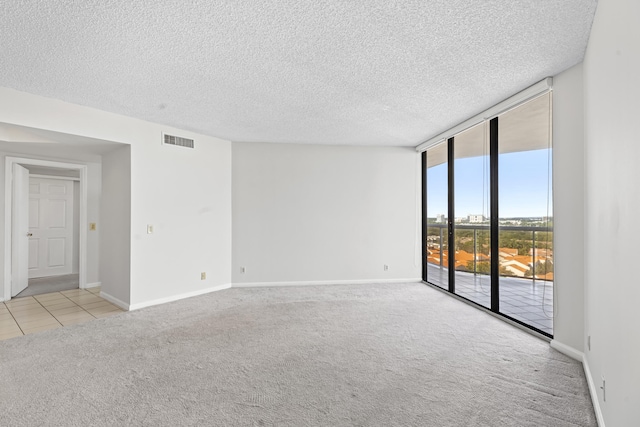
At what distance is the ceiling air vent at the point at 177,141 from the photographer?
434cm

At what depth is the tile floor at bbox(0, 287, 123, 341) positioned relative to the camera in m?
3.38

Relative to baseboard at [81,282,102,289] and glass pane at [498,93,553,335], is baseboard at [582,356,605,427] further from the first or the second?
baseboard at [81,282,102,289]

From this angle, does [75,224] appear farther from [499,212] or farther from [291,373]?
[499,212]

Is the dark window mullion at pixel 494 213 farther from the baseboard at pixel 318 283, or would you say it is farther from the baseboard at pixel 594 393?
the baseboard at pixel 318 283

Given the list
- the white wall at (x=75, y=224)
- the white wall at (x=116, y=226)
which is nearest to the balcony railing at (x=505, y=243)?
the white wall at (x=116, y=226)

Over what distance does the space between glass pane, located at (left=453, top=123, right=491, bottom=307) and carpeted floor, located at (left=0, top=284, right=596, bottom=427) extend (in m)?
1.23

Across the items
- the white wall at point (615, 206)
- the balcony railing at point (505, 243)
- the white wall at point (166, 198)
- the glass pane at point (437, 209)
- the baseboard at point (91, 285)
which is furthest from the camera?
the baseboard at point (91, 285)

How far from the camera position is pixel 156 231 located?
423 centimetres

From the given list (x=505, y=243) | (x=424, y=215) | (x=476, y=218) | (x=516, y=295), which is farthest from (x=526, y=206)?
(x=424, y=215)

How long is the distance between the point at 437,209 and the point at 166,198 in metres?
4.42

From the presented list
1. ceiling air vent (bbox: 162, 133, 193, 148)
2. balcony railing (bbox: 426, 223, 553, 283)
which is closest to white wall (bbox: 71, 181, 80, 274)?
ceiling air vent (bbox: 162, 133, 193, 148)

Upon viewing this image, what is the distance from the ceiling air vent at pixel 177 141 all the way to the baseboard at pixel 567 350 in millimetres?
5081

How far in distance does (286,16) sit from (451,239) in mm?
3843

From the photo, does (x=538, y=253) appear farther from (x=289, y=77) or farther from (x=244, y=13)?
(x=244, y=13)
